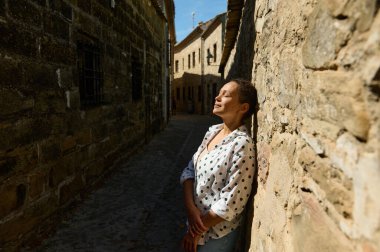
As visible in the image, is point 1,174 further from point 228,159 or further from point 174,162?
point 174,162

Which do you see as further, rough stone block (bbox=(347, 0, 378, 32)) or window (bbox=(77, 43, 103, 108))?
window (bbox=(77, 43, 103, 108))

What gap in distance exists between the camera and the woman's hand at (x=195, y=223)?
6.32ft

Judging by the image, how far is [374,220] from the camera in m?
0.76

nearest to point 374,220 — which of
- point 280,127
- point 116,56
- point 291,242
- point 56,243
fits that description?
point 291,242

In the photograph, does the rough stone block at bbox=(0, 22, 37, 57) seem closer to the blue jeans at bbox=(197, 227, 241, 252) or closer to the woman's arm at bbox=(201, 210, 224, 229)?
the woman's arm at bbox=(201, 210, 224, 229)

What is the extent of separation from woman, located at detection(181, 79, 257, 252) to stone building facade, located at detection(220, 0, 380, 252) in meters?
0.13

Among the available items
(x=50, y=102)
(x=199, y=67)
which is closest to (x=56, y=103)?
(x=50, y=102)

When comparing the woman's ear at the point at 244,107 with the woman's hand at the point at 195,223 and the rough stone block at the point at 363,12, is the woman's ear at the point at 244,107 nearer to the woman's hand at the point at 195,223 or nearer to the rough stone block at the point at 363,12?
the woman's hand at the point at 195,223

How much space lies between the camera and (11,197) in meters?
2.66

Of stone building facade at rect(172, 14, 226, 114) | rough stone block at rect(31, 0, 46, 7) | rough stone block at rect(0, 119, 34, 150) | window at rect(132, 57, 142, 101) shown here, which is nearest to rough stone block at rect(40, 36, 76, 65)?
rough stone block at rect(31, 0, 46, 7)

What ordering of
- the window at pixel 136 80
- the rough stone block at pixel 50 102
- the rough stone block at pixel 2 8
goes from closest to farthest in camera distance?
the rough stone block at pixel 2 8 < the rough stone block at pixel 50 102 < the window at pixel 136 80

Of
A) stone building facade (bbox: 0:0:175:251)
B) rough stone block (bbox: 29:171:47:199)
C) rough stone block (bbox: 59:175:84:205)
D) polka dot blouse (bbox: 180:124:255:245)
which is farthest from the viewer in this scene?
rough stone block (bbox: 59:175:84:205)

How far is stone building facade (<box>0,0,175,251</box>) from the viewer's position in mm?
2662

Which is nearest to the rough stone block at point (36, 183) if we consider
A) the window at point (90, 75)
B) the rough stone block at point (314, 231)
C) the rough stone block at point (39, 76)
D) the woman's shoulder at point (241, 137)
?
the rough stone block at point (39, 76)
